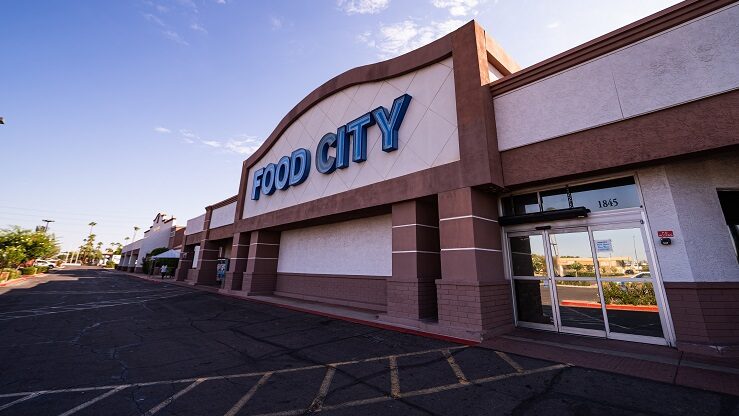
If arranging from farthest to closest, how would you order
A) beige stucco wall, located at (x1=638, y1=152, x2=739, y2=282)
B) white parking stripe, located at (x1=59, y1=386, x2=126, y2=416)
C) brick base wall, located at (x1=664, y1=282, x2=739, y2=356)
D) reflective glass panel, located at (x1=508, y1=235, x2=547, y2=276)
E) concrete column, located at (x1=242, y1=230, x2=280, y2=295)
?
concrete column, located at (x1=242, y1=230, x2=280, y2=295)
reflective glass panel, located at (x1=508, y1=235, x2=547, y2=276)
beige stucco wall, located at (x1=638, y1=152, x2=739, y2=282)
brick base wall, located at (x1=664, y1=282, x2=739, y2=356)
white parking stripe, located at (x1=59, y1=386, x2=126, y2=416)

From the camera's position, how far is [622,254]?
731cm

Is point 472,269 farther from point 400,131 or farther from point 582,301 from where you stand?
point 400,131

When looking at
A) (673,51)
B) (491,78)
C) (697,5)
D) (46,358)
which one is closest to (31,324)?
(46,358)

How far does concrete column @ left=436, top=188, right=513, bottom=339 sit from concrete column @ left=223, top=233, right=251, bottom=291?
49.7 feet

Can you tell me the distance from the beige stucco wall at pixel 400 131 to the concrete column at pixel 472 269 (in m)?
1.71

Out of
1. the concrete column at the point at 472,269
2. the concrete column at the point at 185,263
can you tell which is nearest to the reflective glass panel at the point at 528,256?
the concrete column at the point at 472,269

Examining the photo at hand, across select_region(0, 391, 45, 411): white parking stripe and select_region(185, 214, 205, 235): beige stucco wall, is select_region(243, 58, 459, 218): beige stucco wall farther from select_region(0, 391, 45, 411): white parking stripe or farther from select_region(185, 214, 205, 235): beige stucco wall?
select_region(185, 214, 205, 235): beige stucco wall

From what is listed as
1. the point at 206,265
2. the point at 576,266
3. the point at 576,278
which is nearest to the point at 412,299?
the point at 576,278

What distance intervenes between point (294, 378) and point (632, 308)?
8060mm

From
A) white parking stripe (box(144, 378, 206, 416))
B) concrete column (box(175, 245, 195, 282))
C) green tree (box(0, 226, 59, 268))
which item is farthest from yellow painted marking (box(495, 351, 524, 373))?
green tree (box(0, 226, 59, 268))

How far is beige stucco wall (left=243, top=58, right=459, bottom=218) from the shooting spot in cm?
965

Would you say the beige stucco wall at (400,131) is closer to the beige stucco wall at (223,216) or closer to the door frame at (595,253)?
the door frame at (595,253)

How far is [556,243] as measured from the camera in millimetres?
8430

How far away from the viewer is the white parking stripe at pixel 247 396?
4.09 metres
